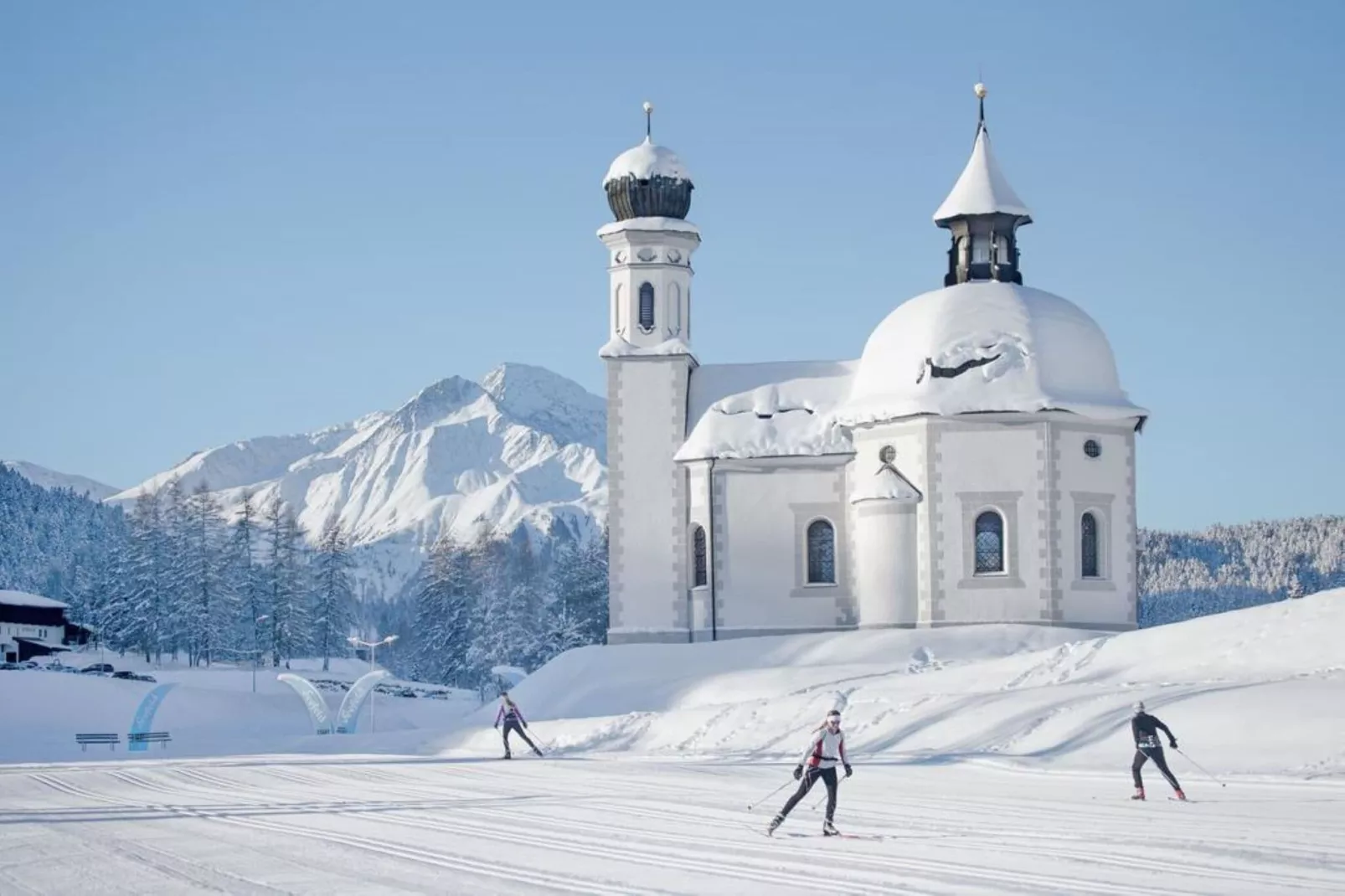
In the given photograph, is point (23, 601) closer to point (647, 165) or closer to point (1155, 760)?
point (647, 165)

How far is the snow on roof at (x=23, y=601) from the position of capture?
10400cm

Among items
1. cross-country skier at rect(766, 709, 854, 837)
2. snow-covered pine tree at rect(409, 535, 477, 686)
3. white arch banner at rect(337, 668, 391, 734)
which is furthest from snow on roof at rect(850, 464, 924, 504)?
snow-covered pine tree at rect(409, 535, 477, 686)

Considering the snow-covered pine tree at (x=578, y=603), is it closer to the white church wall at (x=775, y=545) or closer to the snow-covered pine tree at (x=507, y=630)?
the snow-covered pine tree at (x=507, y=630)

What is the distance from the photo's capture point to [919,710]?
123 feet

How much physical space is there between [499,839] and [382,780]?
1145 cm

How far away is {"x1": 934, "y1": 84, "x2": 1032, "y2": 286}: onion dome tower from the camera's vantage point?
55.8 metres

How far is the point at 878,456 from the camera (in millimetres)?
52781

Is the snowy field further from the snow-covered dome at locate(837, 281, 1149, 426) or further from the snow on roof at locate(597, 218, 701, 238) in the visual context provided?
the snow on roof at locate(597, 218, 701, 238)

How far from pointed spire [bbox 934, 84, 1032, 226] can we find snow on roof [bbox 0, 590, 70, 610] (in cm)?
6809

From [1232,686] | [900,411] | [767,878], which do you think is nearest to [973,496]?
[900,411]

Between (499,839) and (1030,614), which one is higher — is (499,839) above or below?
below

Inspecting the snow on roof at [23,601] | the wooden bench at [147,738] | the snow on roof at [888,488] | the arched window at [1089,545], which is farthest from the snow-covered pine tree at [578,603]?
the arched window at [1089,545]

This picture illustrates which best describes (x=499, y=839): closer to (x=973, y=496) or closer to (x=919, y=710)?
(x=919, y=710)

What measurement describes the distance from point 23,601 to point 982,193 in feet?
231
